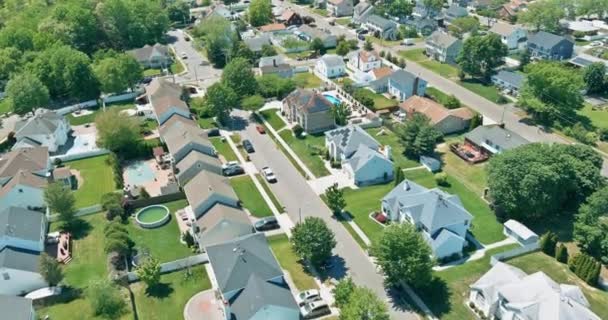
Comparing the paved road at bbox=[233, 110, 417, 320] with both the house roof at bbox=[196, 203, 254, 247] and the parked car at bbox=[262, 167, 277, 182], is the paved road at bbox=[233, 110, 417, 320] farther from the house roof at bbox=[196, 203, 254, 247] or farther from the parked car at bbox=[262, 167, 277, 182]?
the house roof at bbox=[196, 203, 254, 247]

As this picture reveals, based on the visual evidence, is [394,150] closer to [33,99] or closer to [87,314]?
[87,314]

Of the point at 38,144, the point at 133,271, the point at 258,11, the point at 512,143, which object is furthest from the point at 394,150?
the point at 258,11

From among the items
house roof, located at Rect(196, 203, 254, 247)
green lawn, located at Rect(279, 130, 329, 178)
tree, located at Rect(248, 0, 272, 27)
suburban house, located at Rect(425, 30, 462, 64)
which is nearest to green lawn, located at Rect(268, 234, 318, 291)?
house roof, located at Rect(196, 203, 254, 247)

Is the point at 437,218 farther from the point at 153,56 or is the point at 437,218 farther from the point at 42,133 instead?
the point at 153,56

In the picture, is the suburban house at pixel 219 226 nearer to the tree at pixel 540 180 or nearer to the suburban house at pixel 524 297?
the suburban house at pixel 524 297

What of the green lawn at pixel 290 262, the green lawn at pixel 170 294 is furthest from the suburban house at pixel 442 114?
Answer: the green lawn at pixel 170 294
